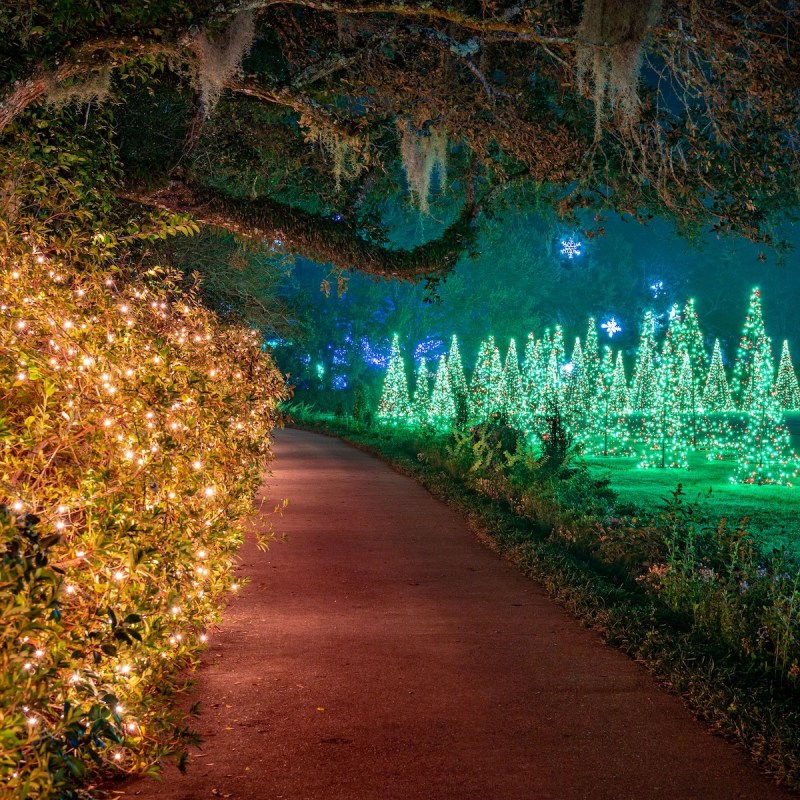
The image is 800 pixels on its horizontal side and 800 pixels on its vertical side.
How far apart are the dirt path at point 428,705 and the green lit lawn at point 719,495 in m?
5.20

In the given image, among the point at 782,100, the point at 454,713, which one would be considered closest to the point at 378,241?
the point at 782,100

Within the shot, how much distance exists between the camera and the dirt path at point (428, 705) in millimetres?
4012

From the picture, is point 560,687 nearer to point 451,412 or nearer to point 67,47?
point 67,47

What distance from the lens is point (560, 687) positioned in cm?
531

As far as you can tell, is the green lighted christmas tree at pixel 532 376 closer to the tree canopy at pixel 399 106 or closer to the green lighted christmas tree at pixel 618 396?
the green lighted christmas tree at pixel 618 396

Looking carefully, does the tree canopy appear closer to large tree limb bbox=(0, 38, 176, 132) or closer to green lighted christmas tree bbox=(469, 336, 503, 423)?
large tree limb bbox=(0, 38, 176, 132)

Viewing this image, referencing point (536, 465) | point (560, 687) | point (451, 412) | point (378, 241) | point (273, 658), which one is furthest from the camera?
point (451, 412)

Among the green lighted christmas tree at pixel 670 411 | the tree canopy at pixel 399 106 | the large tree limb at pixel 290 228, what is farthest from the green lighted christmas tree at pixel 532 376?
the large tree limb at pixel 290 228

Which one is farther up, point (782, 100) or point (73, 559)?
point (782, 100)

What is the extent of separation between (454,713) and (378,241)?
953 cm

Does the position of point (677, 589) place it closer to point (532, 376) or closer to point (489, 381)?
point (489, 381)

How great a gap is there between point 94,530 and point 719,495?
640 inches

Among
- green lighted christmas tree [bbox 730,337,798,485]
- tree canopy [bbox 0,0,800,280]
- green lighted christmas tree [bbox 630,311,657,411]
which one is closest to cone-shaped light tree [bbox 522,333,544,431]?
green lighted christmas tree [bbox 630,311,657,411]

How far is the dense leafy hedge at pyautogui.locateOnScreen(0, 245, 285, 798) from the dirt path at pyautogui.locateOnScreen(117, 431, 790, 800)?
425 millimetres
